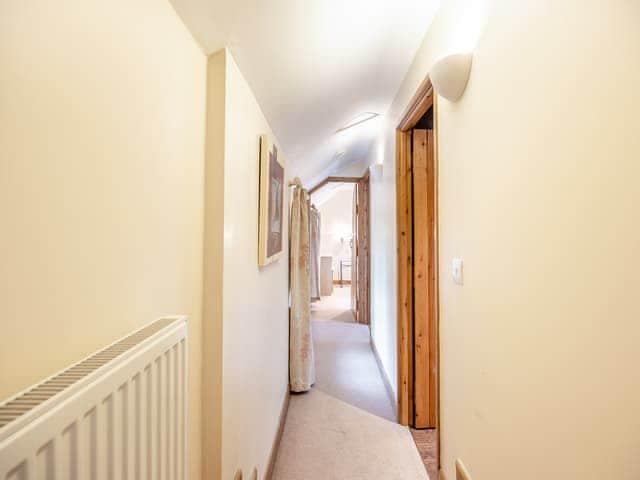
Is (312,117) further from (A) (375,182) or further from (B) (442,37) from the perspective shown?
(A) (375,182)

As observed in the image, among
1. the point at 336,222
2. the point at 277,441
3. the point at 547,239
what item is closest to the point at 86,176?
the point at 547,239

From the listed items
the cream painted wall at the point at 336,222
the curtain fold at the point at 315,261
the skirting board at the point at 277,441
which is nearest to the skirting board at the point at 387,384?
the skirting board at the point at 277,441

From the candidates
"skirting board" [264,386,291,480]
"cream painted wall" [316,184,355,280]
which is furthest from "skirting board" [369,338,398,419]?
"cream painted wall" [316,184,355,280]

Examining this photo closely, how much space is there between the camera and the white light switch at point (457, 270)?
3.97 ft

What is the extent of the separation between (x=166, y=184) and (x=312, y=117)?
138 centimetres

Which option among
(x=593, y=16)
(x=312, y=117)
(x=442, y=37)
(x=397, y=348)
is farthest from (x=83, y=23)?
(x=397, y=348)

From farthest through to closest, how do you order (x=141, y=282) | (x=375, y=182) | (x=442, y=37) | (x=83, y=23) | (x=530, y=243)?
(x=375, y=182) → (x=442, y=37) → (x=530, y=243) → (x=141, y=282) → (x=83, y=23)

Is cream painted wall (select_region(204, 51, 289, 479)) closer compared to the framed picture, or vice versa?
cream painted wall (select_region(204, 51, 289, 479))

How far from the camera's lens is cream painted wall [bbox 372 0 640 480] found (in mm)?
546

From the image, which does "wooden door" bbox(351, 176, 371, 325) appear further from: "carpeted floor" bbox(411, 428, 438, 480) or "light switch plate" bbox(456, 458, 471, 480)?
"light switch plate" bbox(456, 458, 471, 480)

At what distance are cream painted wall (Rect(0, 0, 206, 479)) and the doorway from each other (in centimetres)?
167

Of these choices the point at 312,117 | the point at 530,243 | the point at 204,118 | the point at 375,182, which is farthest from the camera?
the point at 375,182

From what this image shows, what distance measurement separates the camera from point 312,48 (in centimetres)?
128

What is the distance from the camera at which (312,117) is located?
196 centimetres
